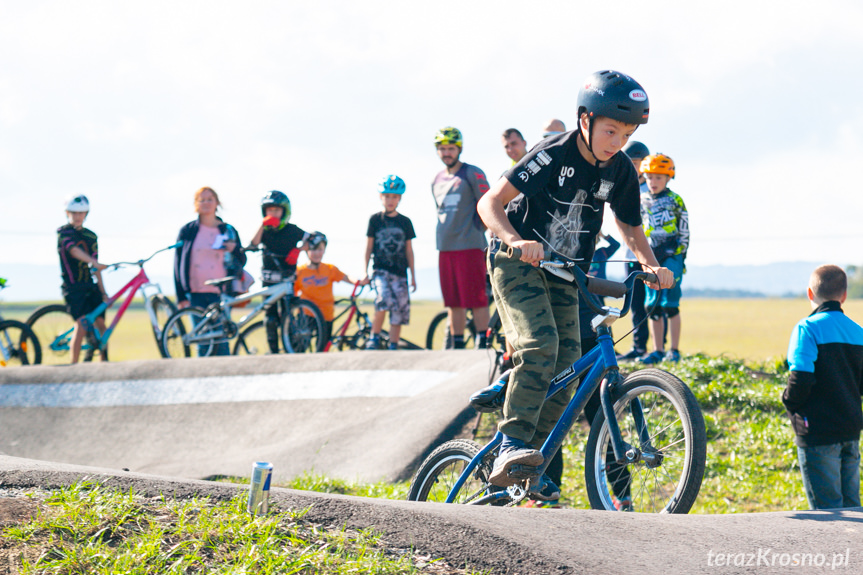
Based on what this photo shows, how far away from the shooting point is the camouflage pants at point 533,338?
12.3 ft

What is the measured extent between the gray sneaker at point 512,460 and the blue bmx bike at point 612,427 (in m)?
0.06

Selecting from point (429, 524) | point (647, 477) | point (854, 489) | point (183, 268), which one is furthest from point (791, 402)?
→ point (183, 268)

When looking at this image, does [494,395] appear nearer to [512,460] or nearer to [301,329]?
[512,460]

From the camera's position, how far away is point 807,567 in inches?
117

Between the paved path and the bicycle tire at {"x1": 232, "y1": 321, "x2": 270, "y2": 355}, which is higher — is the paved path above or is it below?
Result: below

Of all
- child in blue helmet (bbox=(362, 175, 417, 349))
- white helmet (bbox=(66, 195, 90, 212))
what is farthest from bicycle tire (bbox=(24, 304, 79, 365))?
child in blue helmet (bbox=(362, 175, 417, 349))

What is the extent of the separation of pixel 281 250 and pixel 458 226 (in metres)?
2.40

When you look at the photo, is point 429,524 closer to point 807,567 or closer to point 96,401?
point 807,567

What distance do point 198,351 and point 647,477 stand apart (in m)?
7.79

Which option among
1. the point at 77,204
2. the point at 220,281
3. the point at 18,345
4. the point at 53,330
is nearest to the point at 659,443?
the point at 220,281

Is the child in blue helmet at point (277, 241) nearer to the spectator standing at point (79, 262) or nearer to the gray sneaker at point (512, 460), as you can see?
the spectator standing at point (79, 262)

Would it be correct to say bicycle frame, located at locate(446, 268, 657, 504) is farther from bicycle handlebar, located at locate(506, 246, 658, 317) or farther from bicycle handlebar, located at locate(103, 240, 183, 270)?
bicycle handlebar, located at locate(103, 240, 183, 270)

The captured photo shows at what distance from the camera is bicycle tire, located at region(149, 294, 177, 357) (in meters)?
10.5

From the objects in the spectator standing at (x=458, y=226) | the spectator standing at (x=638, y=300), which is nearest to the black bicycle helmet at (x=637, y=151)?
the spectator standing at (x=638, y=300)
